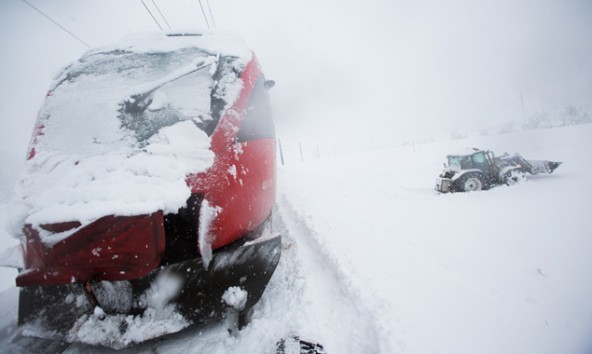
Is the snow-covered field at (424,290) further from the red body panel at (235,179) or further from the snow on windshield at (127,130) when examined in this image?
the snow on windshield at (127,130)

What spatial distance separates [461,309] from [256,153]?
2.26m

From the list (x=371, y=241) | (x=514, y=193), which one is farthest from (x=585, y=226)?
(x=371, y=241)

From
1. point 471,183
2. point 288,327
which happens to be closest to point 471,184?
point 471,183

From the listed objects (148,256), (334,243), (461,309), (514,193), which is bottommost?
(514,193)

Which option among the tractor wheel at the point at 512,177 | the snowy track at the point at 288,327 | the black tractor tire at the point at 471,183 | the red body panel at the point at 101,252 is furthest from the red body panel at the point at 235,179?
the tractor wheel at the point at 512,177

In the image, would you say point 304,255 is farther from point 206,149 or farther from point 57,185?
point 57,185

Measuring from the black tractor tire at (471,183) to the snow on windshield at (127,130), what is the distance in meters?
8.38

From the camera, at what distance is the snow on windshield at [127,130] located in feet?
4.51

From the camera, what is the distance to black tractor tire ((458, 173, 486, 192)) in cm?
800

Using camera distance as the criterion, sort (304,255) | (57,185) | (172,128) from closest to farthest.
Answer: (57,185) < (172,128) < (304,255)

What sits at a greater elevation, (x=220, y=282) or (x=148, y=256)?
(x=148, y=256)

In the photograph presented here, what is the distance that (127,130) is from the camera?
1864 millimetres

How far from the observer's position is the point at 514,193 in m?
6.91

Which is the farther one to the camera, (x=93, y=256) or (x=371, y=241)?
(x=371, y=241)
